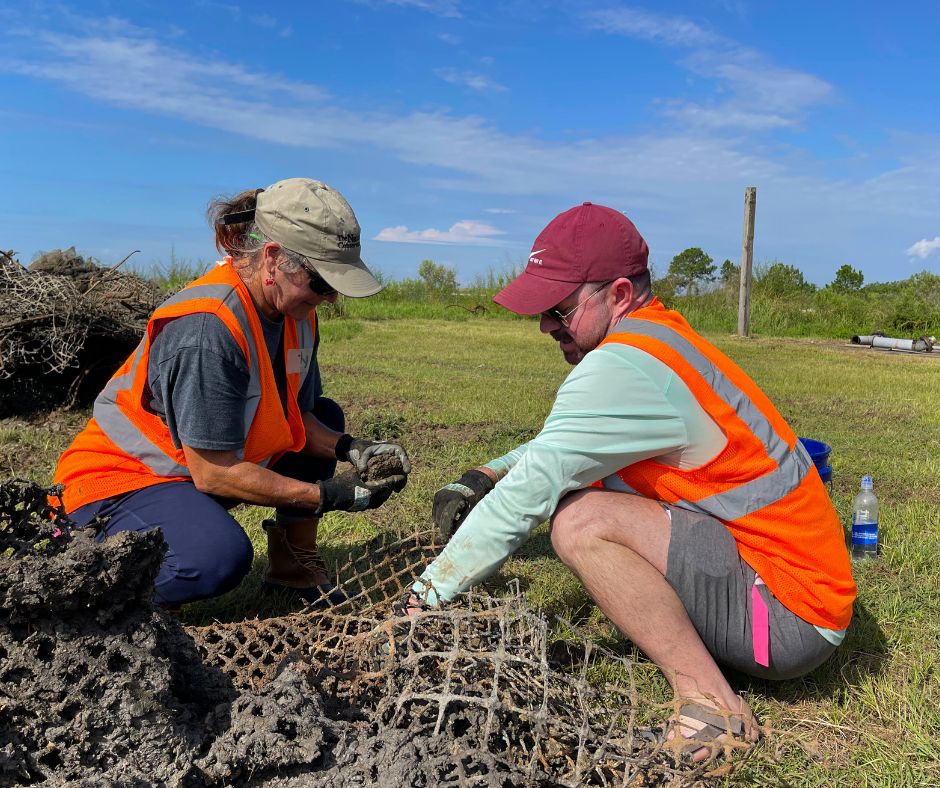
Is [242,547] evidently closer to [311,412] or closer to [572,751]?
[311,412]

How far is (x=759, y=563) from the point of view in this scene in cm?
221

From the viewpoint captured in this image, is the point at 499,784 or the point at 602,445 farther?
the point at 602,445

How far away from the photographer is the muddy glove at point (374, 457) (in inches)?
124

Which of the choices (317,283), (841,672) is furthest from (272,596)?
(841,672)

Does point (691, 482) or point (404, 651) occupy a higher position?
point (691, 482)

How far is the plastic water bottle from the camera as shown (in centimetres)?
353

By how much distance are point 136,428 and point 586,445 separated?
147cm

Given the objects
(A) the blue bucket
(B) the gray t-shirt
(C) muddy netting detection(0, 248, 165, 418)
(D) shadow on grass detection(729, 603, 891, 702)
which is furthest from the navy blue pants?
(C) muddy netting detection(0, 248, 165, 418)

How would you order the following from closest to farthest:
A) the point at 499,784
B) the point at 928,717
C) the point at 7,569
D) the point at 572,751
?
the point at 499,784, the point at 7,569, the point at 572,751, the point at 928,717

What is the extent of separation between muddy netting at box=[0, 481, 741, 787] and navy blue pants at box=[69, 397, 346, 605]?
610 mm

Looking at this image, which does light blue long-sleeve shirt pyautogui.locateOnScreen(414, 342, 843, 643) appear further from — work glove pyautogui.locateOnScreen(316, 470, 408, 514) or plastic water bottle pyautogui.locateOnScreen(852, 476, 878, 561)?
plastic water bottle pyautogui.locateOnScreen(852, 476, 878, 561)

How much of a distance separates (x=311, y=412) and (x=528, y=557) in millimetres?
1103

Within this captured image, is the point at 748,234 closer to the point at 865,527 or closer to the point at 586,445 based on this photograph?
the point at 865,527

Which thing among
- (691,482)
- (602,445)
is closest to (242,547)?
(602,445)
